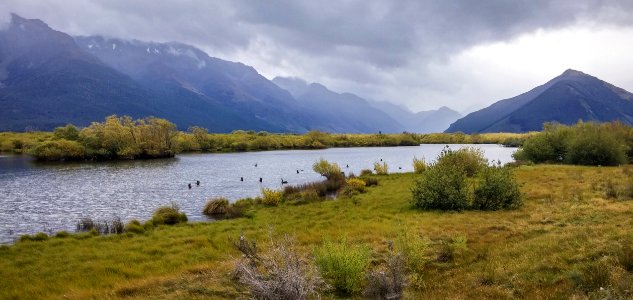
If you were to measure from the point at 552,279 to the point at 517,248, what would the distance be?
4.08 m

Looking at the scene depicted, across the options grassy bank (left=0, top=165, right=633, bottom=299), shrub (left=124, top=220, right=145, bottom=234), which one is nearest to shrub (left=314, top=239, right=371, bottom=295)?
grassy bank (left=0, top=165, right=633, bottom=299)

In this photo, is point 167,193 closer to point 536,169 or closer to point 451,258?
point 451,258

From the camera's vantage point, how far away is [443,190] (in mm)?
28609

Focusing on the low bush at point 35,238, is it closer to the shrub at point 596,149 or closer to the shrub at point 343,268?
the shrub at point 343,268

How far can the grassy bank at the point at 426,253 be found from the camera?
12.1 m

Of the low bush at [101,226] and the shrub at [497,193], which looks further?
the shrub at [497,193]

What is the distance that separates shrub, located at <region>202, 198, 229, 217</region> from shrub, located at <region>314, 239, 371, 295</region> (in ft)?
70.0

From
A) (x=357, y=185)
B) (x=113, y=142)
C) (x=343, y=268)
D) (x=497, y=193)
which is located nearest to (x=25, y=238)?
(x=343, y=268)

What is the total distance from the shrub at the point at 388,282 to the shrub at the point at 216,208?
23224 mm

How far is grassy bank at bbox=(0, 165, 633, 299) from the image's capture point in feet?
39.7

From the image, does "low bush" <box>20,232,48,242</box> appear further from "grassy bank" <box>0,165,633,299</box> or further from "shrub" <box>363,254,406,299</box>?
"shrub" <box>363,254,406,299</box>

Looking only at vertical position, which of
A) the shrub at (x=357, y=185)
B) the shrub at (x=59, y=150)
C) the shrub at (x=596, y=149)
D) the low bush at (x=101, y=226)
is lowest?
the low bush at (x=101, y=226)

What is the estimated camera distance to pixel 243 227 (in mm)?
26234

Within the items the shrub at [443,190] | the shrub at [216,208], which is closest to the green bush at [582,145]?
the shrub at [443,190]
